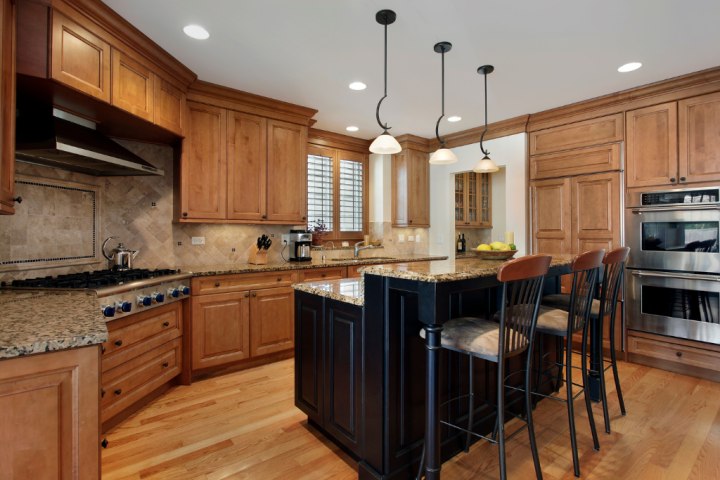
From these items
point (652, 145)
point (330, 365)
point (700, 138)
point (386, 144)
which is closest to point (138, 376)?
point (330, 365)

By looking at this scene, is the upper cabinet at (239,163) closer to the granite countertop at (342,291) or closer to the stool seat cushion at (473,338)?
the granite countertop at (342,291)

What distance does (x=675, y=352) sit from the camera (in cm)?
324

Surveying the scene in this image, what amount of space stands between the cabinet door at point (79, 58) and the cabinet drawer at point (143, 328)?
1431 millimetres

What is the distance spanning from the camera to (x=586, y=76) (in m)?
3.21

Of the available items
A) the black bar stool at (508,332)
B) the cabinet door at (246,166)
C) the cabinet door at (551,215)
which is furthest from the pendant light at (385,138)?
the cabinet door at (551,215)

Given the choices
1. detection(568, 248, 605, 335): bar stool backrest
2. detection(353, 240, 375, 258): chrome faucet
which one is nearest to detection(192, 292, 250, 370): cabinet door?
detection(353, 240, 375, 258): chrome faucet

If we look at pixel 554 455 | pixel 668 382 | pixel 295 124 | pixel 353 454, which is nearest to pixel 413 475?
pixel 353 454

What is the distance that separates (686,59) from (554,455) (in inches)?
123

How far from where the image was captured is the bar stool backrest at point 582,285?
1.87 meters

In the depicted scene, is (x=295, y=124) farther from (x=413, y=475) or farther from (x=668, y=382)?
(x=668, y=382)

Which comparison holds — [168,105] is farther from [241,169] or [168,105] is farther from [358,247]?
[358,247]

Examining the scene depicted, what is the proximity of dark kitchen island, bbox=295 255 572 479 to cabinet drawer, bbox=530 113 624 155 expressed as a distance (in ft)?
7.51

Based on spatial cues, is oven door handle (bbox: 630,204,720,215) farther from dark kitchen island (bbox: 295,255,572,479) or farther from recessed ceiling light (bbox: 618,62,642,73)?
dark kitchen island (bbox: 295,255,572,479)

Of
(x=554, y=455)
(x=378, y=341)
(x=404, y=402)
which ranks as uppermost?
(x=378, y=341)
